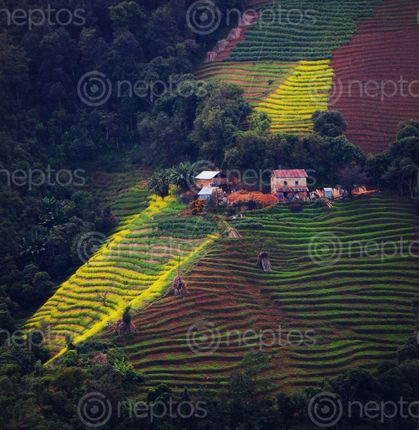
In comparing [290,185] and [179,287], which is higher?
[290,185]

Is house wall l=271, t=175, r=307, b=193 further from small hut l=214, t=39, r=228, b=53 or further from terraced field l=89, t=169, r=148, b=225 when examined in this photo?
small hut l=214, t=39, r=228, b=53

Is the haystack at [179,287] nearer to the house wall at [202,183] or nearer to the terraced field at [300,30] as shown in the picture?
the house wall at [202,183]

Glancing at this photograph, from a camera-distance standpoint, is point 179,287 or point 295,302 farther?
point 295,302

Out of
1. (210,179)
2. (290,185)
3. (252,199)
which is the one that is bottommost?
(252,199)

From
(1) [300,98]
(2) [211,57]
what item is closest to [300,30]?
(2) [211,57]

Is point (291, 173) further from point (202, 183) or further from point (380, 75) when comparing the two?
point (380, 75)

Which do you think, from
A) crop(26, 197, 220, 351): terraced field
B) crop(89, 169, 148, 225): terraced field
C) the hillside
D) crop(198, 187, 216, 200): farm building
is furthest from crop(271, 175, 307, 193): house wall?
crop(89, 169, 148, 225): terraced field
